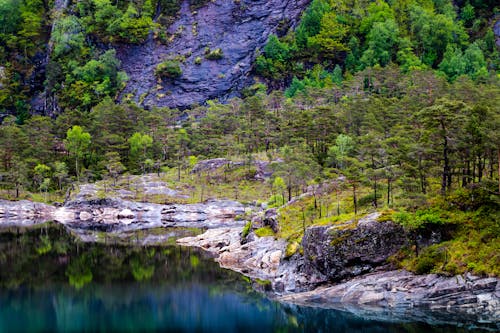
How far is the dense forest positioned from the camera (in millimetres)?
48312

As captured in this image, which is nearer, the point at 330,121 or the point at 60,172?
the point at 330,121

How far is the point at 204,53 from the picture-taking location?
191 meters

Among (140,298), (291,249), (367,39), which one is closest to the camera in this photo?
(140,298)

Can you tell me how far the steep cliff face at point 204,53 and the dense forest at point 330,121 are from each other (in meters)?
4.94

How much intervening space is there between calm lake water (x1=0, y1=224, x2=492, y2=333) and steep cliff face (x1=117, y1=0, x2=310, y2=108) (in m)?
118

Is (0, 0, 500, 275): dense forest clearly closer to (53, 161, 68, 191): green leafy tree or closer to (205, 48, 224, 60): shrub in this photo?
(53, 161, 68, 191): green leafy tree

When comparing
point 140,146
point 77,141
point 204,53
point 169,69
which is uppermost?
point 204,53

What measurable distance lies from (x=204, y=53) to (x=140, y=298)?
151 meters

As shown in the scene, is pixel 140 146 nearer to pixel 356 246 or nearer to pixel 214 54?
pixel 214 54

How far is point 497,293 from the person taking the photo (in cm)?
3884

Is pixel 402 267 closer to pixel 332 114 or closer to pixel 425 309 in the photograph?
pixel 425 309

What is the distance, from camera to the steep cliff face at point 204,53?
185875mm

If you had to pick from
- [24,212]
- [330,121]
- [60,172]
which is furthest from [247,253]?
[60,172]

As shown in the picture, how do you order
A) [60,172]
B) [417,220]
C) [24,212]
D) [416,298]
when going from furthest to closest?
[60,172], [24,212], [417,220], [416,298]
